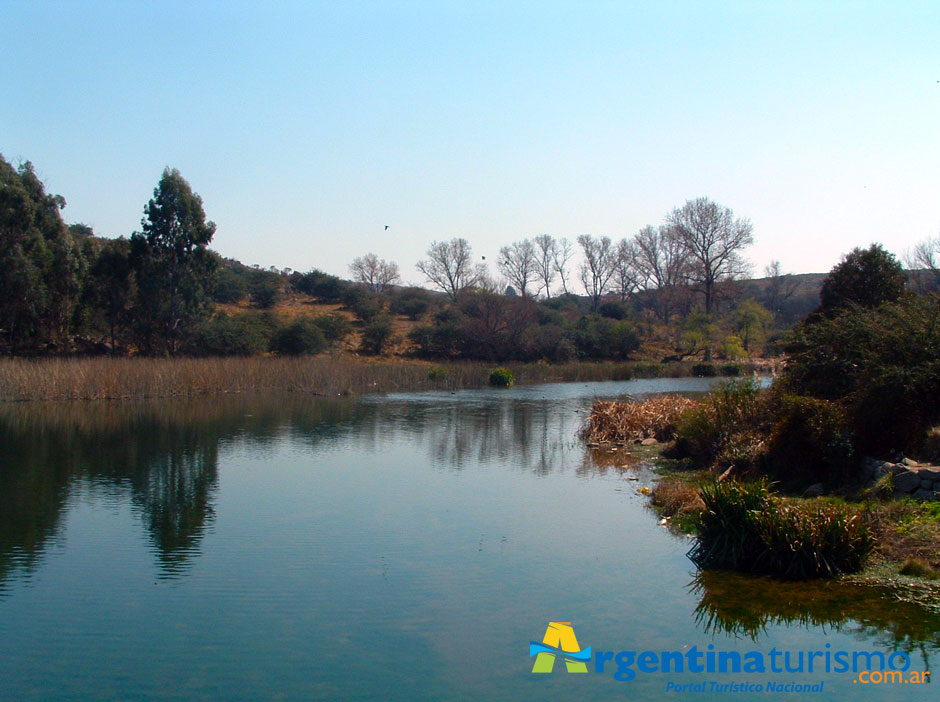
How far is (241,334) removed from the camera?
138 ft

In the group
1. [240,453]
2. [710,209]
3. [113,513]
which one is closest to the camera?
[113,513]

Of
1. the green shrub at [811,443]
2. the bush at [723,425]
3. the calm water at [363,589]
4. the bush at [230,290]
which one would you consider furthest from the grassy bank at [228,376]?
the green shrub at [811,443]

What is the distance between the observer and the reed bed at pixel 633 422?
1875 cm

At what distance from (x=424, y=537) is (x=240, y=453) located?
28.1 ft

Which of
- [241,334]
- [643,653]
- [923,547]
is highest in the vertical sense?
[241,334]

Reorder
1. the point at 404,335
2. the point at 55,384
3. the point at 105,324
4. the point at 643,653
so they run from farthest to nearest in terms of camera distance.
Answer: the point at 404,335, the point at 105,324, the point at 55,384, the point at 643,653

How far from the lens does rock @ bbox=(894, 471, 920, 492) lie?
946 centimetres

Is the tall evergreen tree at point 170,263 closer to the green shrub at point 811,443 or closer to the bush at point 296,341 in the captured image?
the bush at point 296,341

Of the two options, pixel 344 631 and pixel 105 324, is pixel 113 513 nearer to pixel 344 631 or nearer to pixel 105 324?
pixel 344 631

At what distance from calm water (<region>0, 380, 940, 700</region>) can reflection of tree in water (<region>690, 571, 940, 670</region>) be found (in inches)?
0.9

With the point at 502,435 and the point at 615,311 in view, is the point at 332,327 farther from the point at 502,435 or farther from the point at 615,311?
the point at 502,435

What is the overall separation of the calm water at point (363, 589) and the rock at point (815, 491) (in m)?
2.17

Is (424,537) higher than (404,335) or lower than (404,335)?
lower

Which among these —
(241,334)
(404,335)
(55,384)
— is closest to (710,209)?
(404,335)
